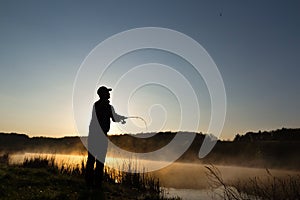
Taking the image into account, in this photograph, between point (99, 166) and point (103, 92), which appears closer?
point (99, 166)

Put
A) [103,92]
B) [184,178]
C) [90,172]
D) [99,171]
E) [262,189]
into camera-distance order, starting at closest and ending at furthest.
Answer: [262,189] → [99,171] → [90,172] → [103,92] → [184,178]

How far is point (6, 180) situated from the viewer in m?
8.75

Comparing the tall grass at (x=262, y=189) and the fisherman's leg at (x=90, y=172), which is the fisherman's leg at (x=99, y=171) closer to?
the fisherman's leg at (x=90, y=172)

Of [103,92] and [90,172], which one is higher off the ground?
[103,92]

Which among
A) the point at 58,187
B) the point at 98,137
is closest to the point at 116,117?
the point at 98,137

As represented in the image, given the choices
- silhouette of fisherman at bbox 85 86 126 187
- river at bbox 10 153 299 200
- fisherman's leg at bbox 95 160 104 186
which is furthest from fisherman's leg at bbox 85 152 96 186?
river at bbox 10 153 299 200

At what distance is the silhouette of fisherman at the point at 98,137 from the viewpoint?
867cm

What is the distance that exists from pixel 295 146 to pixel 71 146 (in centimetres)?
4564

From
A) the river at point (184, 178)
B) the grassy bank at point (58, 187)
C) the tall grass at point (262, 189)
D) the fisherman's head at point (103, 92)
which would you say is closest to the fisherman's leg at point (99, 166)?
the grassy bank at point (58, 187)

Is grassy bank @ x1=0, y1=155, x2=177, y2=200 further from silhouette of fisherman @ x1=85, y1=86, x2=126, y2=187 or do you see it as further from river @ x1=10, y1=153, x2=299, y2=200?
river @ x1=10, y1=153, x2=299, y2=200

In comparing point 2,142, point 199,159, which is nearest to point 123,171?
point 199,159

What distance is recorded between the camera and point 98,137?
8805 millimetres

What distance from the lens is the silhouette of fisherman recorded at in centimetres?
867

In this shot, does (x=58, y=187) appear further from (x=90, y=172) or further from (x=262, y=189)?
(x=262, y=189)
